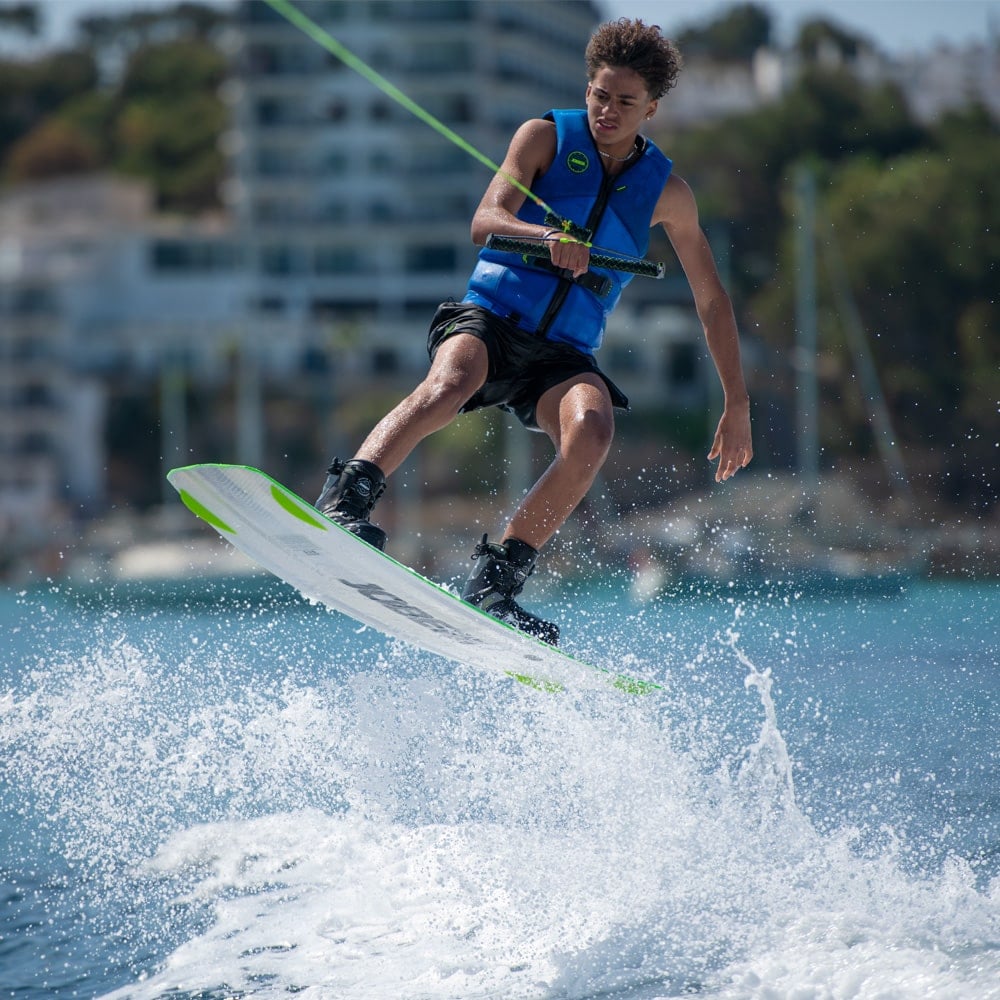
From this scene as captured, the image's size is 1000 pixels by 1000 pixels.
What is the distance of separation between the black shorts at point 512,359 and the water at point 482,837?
1.15 m

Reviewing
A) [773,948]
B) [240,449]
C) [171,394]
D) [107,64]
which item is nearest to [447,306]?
[773,948]

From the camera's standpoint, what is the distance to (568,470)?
225 inches

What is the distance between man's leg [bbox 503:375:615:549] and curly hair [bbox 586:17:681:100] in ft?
3.74

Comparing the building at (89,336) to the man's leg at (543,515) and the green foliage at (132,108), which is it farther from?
the man's leg at (543,515)

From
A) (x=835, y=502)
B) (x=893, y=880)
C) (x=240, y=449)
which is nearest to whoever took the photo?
(x=893, y=880)

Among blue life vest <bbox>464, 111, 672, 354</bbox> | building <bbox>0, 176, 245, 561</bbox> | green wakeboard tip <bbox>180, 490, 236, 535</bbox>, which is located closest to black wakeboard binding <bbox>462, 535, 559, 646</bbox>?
blue life vest <bbox>464, 111, 672, 354</bbox>

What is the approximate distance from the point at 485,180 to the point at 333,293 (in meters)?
7.22

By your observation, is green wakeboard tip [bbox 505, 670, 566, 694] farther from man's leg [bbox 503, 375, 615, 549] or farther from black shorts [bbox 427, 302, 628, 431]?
black shorts [bbox 427, 302, 628, 431]

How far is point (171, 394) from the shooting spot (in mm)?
55094

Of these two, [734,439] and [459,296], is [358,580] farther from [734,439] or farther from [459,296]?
[459,296]

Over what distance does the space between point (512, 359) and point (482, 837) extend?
1.85 meters

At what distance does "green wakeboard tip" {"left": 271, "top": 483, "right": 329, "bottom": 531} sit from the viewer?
17.9ft

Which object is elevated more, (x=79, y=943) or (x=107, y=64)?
(x=107, y=64)

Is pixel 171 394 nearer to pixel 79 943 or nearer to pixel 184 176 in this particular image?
pixel 184 176
